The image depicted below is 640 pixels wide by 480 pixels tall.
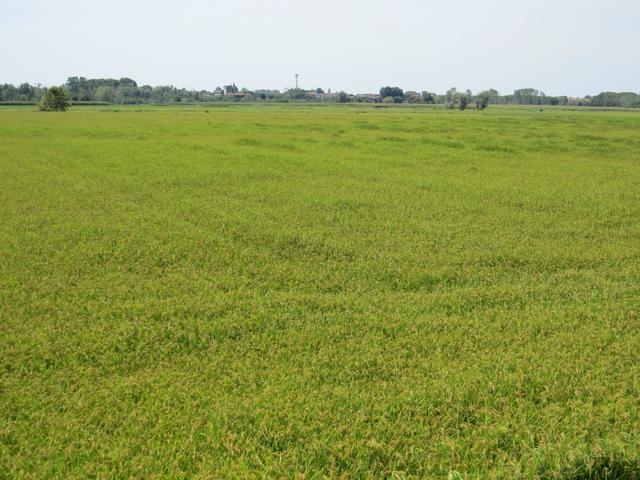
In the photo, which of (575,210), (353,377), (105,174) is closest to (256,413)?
(353,377)

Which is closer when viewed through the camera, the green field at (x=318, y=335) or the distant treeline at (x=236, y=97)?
the green field at (x=318, y=335)

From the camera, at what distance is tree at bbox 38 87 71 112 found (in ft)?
188

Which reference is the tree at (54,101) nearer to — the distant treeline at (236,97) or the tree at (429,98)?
the distant treeline at (236,97)

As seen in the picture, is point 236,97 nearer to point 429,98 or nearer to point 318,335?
point 429,98

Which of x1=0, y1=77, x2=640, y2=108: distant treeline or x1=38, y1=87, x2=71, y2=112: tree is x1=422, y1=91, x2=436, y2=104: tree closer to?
x1=0, y1=77, x2=640, y2=108: distant treeline

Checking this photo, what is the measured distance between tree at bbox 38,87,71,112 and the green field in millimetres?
54094

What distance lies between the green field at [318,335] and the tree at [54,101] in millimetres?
54094

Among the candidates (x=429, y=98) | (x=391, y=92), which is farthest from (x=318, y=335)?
(x=391, y=92)

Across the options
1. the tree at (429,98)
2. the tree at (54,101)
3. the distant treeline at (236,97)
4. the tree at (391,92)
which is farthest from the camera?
the tree at (391,92)

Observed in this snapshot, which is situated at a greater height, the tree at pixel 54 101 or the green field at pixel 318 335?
the tree at pixel 54 101

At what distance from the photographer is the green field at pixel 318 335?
301cm


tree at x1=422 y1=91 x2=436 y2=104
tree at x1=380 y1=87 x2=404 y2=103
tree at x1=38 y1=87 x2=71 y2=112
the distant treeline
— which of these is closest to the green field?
tree at x1=38 y1=87 x2=71 y2=112

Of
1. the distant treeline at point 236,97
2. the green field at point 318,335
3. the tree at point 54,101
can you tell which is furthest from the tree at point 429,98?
the green field at point 318,335

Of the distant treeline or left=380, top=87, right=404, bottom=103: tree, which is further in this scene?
left=380, top=87, right=404, bottom=103: tree
